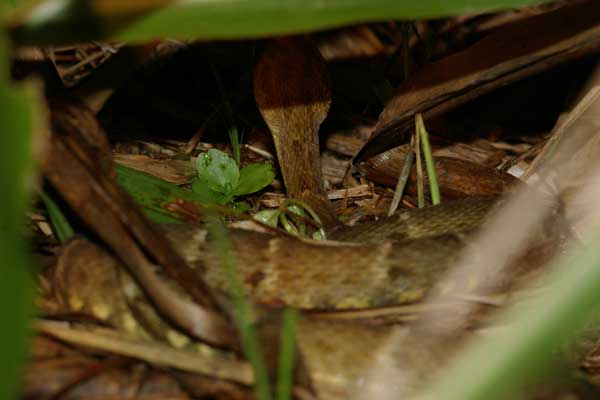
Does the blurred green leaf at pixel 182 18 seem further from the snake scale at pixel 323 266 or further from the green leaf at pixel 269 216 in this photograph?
the green leaf at pixel 269 216

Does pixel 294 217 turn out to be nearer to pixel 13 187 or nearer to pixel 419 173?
pixel 419 173

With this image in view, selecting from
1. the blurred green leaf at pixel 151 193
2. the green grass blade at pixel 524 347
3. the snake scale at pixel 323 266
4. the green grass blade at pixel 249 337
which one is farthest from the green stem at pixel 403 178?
the green grass blade at pixel 524 347

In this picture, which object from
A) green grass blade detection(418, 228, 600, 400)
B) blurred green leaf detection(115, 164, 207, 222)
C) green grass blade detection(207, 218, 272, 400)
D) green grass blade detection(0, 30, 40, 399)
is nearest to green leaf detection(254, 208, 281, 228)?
blurred green leaf detection(115, 164, 207, 222)

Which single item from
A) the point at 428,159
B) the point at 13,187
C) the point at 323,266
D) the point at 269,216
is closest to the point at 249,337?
the point at 13,187

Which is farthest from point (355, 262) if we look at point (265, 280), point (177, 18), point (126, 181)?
point (177, 18)

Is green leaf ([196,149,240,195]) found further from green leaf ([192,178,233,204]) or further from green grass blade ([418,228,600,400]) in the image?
green grass blade ([418,228,600,400])

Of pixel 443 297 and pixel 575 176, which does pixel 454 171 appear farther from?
pixel 443 297

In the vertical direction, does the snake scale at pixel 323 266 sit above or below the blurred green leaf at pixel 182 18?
below
